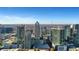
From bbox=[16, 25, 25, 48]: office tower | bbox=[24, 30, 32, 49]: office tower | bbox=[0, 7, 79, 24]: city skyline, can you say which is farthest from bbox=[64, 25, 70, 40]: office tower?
bbox=[16, 25, 25, 48]: office tower

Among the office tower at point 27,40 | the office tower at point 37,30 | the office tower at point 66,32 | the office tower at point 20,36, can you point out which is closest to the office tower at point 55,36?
the office tower at point 66,32

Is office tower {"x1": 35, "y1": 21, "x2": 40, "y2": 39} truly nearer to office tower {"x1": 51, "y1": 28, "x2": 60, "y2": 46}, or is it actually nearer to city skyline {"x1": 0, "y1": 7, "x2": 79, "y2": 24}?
city skyline {"x1": 0, "y1": 7, "x2": 79, "y2": 24}

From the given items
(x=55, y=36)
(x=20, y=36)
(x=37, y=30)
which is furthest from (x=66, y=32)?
(x=20, y=36)
